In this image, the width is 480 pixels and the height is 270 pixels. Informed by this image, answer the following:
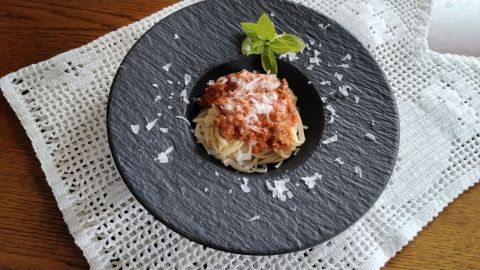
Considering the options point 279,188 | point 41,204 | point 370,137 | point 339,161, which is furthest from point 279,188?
point 41,204

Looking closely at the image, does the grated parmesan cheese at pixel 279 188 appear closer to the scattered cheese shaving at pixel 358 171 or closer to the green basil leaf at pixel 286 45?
the scattered cheese shaving at pixel 358 171

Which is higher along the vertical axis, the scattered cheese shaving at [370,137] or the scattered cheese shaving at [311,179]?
the scattered cheese shaving at [370,137]

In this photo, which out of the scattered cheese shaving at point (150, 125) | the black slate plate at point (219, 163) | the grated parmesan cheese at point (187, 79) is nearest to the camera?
the black slate plate at point (219, 163)

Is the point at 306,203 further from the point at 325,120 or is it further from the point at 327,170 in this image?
the point at 325,120

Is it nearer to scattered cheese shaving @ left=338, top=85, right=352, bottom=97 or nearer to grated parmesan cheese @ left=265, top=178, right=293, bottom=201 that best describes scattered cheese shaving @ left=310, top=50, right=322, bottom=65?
scattered cheese shaving @ left=338, top=85, right=352, bottom=97

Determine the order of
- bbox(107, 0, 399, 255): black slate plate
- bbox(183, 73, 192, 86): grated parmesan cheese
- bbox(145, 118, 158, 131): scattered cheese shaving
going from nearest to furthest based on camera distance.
Answer: 1. bbox(107, 0, 399, 255): black slate plate
2. bbox(145, 118, 158, 131): scattered cheese shaving
3. bbox(183, 73, 192, 86): grated parmesan cheese

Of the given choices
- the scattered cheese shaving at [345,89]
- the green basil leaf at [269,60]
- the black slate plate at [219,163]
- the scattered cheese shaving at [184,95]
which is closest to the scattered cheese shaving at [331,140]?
the black slate plate at [219,163]

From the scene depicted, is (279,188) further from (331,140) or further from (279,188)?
(331,140)

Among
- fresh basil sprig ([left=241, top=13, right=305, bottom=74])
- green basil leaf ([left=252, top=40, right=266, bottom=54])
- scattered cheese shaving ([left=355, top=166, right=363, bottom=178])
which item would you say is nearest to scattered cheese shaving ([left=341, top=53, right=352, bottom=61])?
fresh basil sprig ([left=241, top=13, right=305, bottom=74])
